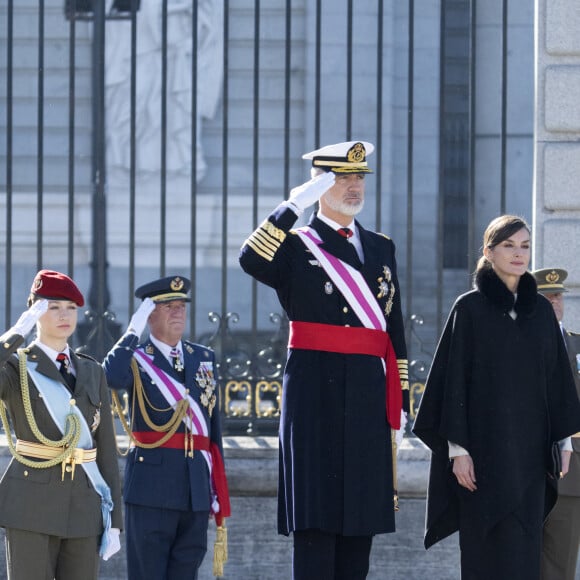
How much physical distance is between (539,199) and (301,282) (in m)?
2.42

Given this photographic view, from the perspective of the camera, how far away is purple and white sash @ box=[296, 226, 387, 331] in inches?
223

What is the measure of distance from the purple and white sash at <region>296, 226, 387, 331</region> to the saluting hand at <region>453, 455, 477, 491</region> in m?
0.56

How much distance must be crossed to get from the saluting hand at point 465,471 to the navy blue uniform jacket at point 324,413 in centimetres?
25

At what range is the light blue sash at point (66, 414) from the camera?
5.75 m

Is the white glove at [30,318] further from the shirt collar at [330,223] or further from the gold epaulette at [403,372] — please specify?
the gold epaulette at [403,372]

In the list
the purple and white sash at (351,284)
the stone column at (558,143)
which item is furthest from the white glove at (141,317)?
the stone column at (558,143)

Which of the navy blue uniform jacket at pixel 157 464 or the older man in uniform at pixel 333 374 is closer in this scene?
the older man in uniform at pixel 333 374

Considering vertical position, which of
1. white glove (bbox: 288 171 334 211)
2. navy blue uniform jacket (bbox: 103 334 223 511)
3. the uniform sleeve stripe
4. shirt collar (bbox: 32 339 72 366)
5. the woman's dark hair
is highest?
white glove (bbox: 288 171 334 211)

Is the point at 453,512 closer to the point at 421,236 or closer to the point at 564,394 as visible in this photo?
the point at 564,394

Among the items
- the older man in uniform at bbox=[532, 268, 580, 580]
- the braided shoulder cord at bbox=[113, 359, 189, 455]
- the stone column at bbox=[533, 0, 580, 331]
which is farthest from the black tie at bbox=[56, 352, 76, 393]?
the stone column at bbox=[533, 0, 580, 331]

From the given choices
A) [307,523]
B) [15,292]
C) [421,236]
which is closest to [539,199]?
[307,523]

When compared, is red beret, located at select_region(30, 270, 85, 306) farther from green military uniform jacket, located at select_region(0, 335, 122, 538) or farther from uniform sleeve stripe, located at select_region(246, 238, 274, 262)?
uniform sleeve stripe, located at select_region(246, 238, 274, 262)

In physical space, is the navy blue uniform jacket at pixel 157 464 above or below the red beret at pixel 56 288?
below

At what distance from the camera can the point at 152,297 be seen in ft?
22.2
